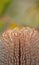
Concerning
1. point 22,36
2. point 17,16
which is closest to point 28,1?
point 17,16

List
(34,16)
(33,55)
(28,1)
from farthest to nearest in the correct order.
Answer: (28,1), (34,16), (33,55)

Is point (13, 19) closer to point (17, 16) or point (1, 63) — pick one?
point (17, 16)

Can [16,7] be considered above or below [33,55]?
above

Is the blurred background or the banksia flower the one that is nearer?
the banksia flower

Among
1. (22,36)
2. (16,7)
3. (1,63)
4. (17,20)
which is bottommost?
(1,63)

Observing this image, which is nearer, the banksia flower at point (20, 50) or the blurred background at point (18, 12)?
the banksia flower at point (20, 50)
